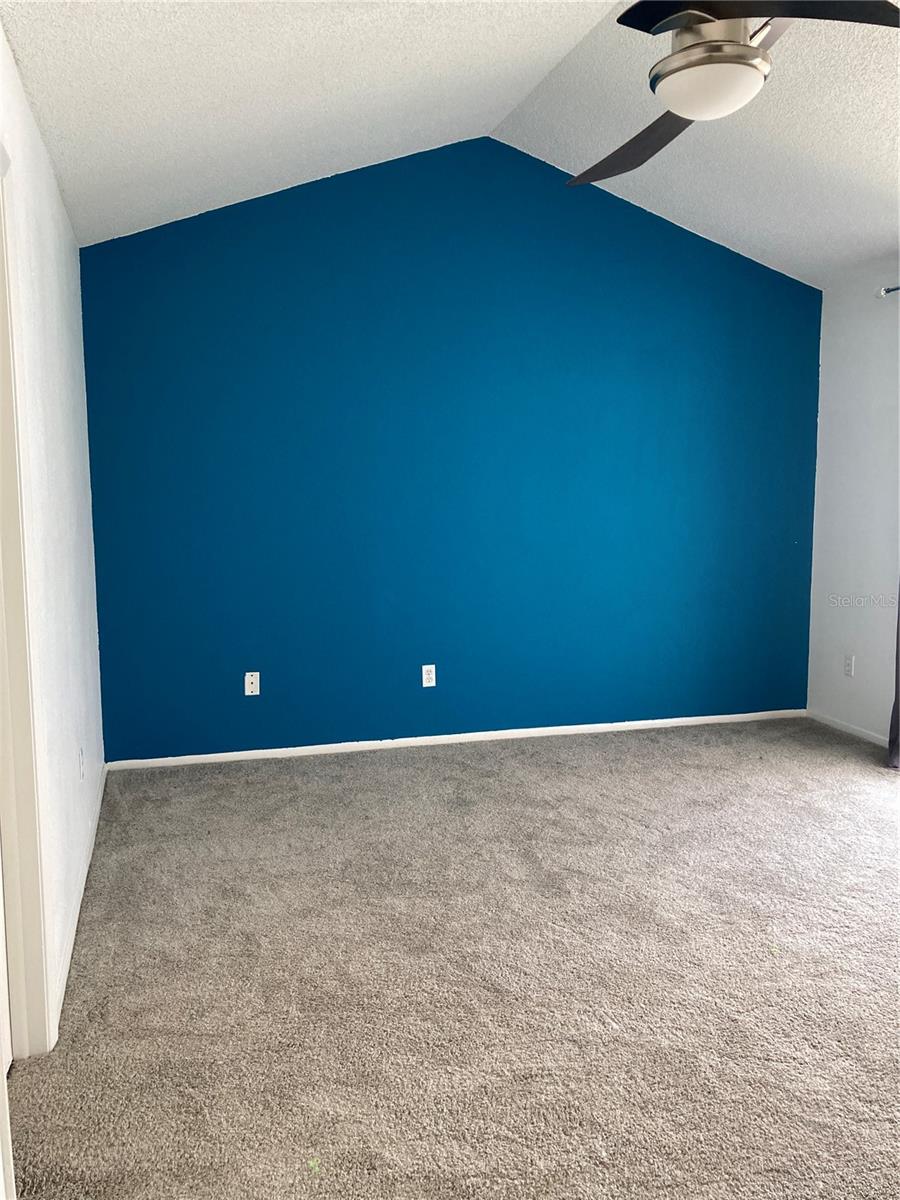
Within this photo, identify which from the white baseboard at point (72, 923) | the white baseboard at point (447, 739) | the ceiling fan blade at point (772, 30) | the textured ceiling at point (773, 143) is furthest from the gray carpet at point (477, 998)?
the textured ceiling at point (773, 143)

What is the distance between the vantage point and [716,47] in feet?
6.33

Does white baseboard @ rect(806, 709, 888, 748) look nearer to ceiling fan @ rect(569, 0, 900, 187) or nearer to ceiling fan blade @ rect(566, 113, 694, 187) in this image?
ceiling fan blade @ rect(566, 113, 694, 187)

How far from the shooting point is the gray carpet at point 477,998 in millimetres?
1863

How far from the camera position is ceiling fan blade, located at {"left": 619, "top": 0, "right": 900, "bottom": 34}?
1.86 metres

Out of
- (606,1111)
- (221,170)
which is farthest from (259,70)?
(606,1111)

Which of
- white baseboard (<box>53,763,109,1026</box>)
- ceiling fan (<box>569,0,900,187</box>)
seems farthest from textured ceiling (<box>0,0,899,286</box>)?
white baseboard (<box>53,763,109,1026</box>)

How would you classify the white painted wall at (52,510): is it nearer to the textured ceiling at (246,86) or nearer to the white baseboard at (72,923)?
the white baseboard at (72,923)

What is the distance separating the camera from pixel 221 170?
3.63 meters

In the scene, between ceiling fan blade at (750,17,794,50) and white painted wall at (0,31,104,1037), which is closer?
ceiling fan blade at (750,17,794,50)

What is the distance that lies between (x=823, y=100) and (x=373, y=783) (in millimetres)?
3005

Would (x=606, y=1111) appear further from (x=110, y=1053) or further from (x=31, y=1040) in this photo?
(x=31, y=1040)

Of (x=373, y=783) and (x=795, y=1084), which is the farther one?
(x=373, y=783)

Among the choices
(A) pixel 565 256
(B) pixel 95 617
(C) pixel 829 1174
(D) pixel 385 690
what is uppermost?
(A) pixel 565 256

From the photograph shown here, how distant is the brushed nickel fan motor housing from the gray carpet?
2083 mm
